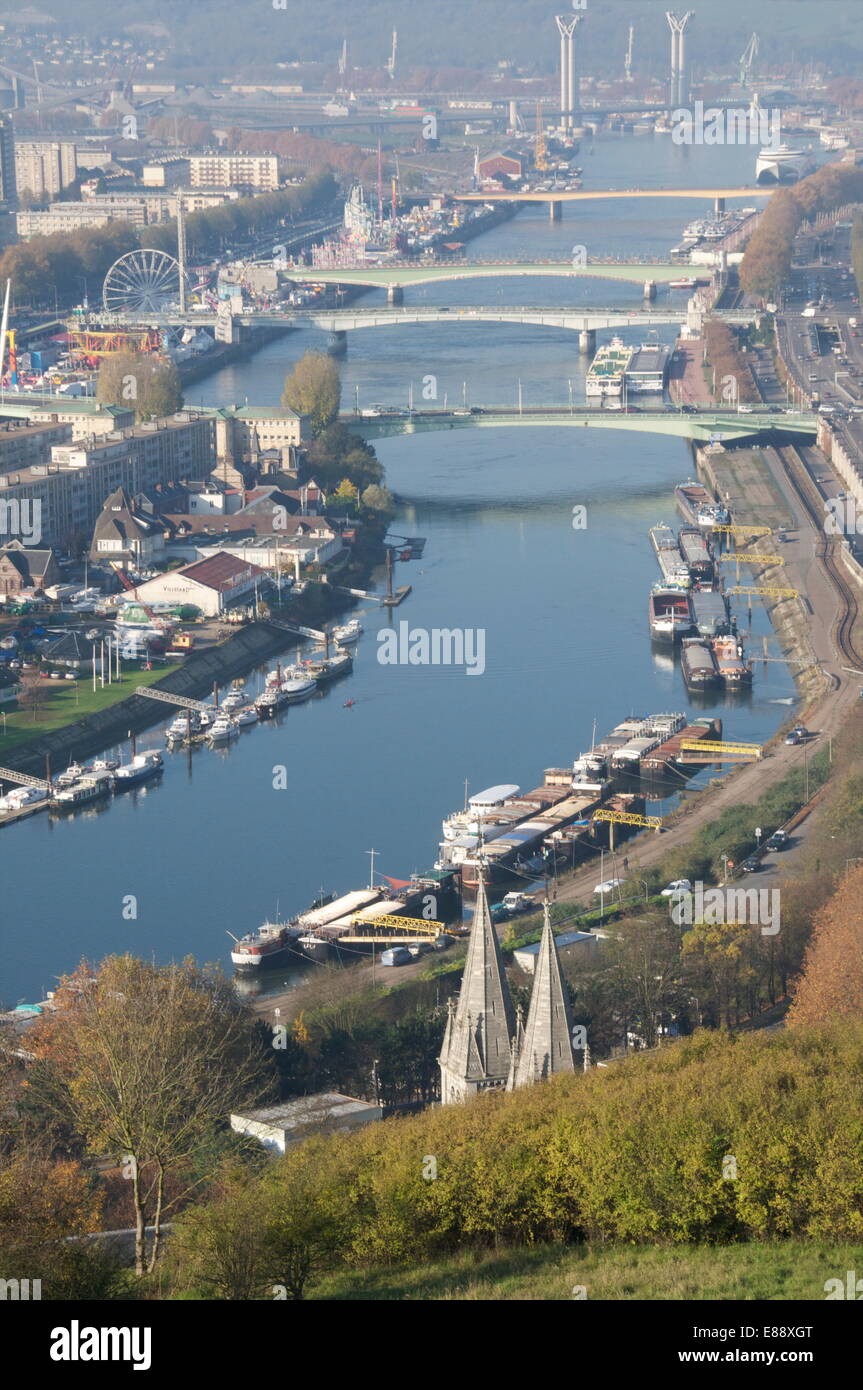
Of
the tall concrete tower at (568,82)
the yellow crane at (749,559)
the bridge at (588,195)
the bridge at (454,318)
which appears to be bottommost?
the yellow crane at (749,559)

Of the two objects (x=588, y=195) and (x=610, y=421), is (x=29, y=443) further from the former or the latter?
(x=588, y=195)

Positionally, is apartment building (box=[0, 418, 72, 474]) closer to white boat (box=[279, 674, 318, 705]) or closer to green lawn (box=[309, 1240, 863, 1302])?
white boat (box=[279, 674, 318, 705])

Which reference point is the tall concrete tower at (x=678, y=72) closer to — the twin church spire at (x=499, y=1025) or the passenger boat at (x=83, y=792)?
the passenger boat at (x=83, y=792)

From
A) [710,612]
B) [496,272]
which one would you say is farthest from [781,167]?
[710,612]

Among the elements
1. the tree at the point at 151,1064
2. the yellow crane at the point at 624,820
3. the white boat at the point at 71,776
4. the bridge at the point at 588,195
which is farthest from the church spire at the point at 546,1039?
the bridge at the point at 588,195

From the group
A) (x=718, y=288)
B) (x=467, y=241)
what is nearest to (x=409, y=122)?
(x=467, y=241)

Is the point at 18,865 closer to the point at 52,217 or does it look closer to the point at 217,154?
the point at 52,217
